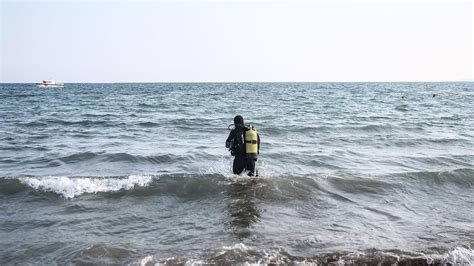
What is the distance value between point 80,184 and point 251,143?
12.9 feet

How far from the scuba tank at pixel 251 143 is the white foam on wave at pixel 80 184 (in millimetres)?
2545

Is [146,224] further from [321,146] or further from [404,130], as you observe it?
[404,130]

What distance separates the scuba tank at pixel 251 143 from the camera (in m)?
8.88

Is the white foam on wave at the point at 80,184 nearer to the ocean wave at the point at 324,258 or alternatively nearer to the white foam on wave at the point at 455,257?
the ocean wave at the point at 324,258

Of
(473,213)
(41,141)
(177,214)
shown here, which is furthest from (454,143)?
(41,141)

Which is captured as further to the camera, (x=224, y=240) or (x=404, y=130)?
(x=404, y=130)

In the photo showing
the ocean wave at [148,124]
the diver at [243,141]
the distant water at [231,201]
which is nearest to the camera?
the distant water at [231,201]

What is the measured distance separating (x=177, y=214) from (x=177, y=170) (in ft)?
12.0

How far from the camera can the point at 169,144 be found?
15.6 metres

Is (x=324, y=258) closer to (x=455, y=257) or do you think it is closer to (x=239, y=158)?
(x=455, y=257)

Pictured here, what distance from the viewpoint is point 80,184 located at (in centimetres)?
935

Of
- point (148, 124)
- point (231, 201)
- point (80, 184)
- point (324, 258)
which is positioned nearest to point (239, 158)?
point (231, 201)

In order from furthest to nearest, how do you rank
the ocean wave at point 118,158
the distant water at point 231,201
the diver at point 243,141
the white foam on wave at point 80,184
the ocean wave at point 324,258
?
1. the ocean wave at point 118,158
2. the white foam on wave at point 80,184
3. the diver at point 243,141
4. the distant water at point 231,201
5. the ocean wave at point 324,258

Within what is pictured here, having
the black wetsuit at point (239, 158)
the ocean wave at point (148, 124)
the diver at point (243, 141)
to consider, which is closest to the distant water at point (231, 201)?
the black wetsuit at point (239, 158)
